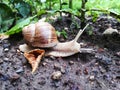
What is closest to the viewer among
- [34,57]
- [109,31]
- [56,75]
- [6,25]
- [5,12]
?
[56,75]

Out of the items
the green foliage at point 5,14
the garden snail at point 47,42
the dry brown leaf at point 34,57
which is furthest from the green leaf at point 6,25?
the dry brown leaf at point 34,57

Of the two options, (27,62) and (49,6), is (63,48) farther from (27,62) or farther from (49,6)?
(49,6)

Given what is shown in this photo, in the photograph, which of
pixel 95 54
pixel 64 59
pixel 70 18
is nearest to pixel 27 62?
pixel 64 59

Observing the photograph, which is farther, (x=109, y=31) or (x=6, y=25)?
(x=6, y=25)

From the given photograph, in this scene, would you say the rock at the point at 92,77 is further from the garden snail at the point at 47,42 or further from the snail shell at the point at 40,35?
the snail shell at the point at 40,35

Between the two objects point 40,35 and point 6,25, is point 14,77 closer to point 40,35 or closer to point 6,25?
point 40,35

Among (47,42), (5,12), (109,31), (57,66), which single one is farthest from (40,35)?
(5,12)
